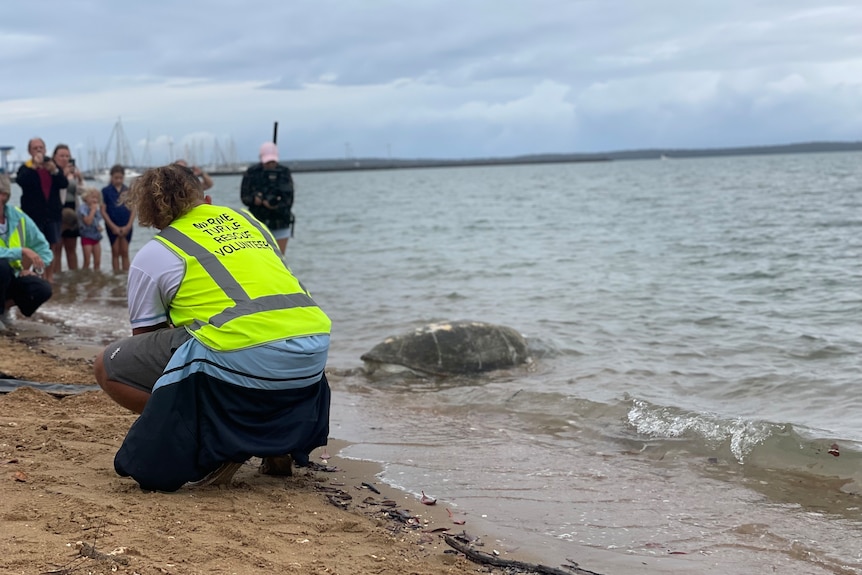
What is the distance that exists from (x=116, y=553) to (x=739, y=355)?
7017 millimetres

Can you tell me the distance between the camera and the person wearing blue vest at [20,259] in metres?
7.55

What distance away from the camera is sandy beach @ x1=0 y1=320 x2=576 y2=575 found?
292cm

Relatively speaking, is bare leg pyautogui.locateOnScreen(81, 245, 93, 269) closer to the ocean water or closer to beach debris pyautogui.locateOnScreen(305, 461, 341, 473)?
A: the ocean water

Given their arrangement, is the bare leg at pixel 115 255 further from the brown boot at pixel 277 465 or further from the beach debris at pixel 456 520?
the beach debris at pixel 456 520

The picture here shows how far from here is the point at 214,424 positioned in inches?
A: 147

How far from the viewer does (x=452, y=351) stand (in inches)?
327

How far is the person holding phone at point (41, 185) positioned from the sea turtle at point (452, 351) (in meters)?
4.94

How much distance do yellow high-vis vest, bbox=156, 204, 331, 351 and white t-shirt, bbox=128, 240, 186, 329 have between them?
31mm

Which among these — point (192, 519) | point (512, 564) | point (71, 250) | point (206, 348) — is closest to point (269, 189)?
point (71, 250)

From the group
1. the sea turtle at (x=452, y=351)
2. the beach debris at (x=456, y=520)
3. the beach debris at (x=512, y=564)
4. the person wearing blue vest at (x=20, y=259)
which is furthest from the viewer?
the sea turtle at (x=452, y=351)

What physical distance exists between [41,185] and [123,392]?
25.2 ft

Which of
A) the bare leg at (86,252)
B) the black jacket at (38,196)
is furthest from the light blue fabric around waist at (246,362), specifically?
the bare leg at (86,252)

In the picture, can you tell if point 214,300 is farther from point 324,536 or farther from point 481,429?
point 481,429

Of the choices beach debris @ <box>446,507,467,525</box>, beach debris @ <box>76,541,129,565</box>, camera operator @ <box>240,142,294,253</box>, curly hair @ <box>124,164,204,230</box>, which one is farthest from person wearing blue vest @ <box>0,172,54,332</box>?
beach debris @ <box>76,541,129,565</box>
